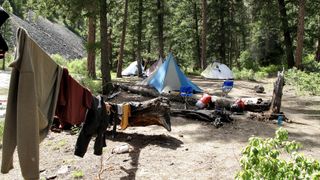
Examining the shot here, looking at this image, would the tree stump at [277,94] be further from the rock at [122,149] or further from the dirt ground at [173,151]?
the rock at [122,149]

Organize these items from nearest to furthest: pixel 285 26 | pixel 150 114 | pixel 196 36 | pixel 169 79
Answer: pixel 150 114, pixel 169 79, pixel 285 26, pixel 196 36

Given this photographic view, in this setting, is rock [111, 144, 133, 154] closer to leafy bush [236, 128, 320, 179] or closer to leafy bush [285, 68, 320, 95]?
leafy bush [236, 128, 320, 179]

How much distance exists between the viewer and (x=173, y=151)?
725 centimetres

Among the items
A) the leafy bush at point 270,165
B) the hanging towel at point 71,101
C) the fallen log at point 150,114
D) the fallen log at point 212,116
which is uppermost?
the hanging towel at point 71,101

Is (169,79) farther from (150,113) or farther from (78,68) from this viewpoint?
(78,68)

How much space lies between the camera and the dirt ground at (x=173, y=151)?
616 cm

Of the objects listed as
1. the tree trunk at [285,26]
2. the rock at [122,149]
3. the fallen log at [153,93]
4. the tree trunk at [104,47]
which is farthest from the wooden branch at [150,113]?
the tree trunk at [285,26]

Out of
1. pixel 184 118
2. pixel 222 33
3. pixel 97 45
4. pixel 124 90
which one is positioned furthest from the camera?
pixel 222 33

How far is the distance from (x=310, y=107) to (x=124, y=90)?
680 cm

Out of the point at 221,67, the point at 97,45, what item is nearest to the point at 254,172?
the point at 97,45

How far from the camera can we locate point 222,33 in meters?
30.2

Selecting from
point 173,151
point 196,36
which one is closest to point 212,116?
point 173,151

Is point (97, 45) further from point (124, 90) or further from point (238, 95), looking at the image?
point (238, 95)

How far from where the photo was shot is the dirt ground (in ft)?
20.2
